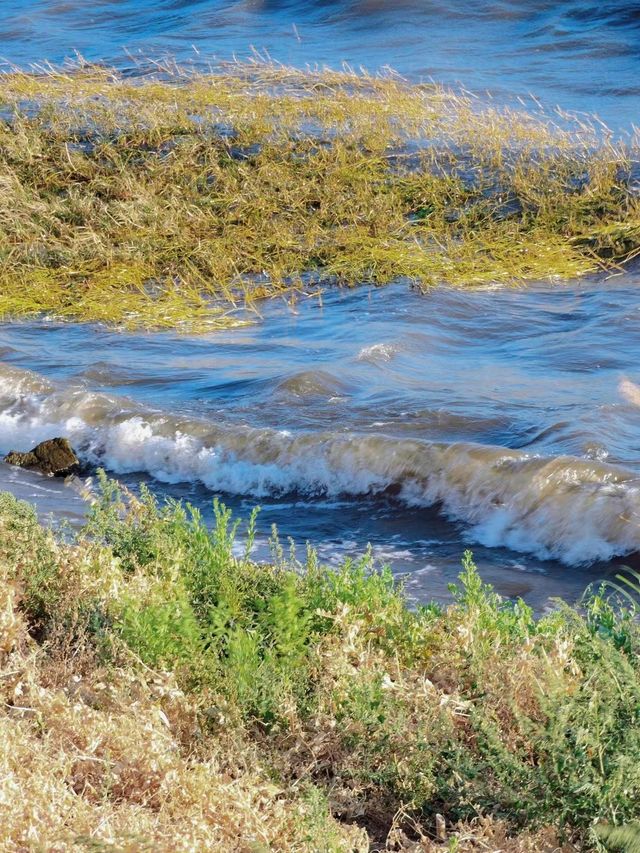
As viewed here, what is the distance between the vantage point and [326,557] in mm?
6457

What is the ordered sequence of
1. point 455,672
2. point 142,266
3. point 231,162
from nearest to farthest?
point 455,672 → point 142,266 → point 231,162

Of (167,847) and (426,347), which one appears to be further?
(426,347)

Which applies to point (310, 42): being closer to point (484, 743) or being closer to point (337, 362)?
point (337, 362)

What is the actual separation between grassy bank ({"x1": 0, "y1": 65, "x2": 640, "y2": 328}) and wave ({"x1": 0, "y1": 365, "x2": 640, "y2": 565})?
2703 mm

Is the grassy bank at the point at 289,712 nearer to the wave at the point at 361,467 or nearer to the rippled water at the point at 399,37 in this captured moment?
the wave at the point at 361,467

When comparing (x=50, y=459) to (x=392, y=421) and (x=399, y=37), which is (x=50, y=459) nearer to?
(x=392, y=421)

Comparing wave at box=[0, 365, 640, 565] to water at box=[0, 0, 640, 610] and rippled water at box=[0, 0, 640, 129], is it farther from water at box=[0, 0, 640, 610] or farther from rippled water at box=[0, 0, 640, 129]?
rippled water at box=[0, 0, 640, 129]

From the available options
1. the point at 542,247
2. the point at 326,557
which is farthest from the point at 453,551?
the point at 542,247

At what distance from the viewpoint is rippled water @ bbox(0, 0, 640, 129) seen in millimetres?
22625

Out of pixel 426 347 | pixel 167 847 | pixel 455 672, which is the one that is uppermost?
pixel 167 847

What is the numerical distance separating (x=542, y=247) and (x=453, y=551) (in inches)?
268

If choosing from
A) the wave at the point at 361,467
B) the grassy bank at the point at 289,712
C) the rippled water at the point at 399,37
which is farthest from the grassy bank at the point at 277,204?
the grassy bank at the point at 289,712

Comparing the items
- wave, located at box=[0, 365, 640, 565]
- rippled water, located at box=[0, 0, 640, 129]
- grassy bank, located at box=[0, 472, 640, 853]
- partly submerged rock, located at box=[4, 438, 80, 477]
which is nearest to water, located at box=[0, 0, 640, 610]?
wave, located at box=[0, 365, 640, 565]

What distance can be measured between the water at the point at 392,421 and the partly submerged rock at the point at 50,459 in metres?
0.17
